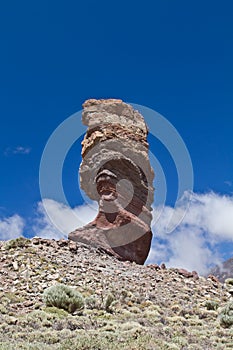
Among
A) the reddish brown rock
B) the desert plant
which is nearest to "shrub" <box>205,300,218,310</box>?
the desert plant

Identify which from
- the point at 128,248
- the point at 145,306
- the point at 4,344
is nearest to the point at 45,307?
the point at 145,306

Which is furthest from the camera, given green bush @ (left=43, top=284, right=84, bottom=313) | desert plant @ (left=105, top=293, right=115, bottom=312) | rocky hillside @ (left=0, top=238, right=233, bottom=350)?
desert plant @ (left=105, top=293, right=115, bottom=312)

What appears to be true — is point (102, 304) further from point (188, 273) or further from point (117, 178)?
point (117, 178)

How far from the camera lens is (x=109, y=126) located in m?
31.7

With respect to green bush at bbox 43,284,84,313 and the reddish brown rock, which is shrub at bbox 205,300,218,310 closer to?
green bush at bbox 43,284,84,313

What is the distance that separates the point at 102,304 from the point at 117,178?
1441 cm

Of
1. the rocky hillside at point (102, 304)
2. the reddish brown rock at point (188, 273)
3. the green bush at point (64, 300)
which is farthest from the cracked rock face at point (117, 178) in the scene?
the green bush at point (64, 300)

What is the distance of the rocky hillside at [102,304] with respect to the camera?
11.4 meters

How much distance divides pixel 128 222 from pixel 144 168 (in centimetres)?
539

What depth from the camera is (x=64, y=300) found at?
15789mm

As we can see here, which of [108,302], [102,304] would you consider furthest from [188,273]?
[108,302]

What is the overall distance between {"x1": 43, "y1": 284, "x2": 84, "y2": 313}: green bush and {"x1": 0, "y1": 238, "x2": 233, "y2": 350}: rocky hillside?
256 millimetres

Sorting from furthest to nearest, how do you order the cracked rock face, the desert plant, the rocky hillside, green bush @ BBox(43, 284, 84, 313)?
the cracked rock face
the desert plant
green bush @ BBox(43, 284, 84, 313)
the rocky hillside

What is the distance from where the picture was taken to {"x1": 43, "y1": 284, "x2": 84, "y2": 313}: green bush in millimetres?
15703
